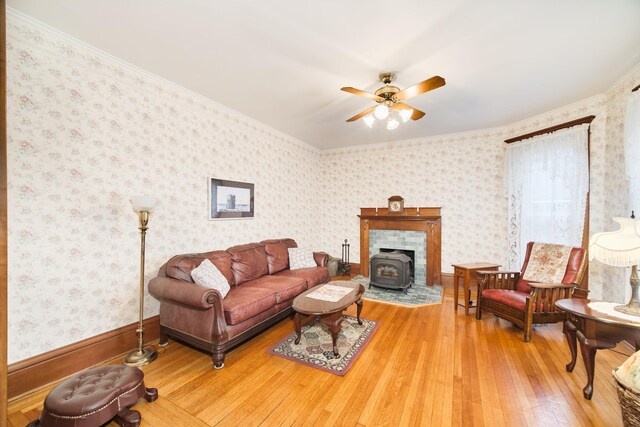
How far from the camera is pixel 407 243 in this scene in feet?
16.5

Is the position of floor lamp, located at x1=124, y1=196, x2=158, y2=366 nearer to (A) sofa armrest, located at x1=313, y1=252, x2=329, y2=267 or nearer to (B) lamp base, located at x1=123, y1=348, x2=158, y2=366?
(B) lamp base, located at x1=123, y1=348, x2=158, y2=366

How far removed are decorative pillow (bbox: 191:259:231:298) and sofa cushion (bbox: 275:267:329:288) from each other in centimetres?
107

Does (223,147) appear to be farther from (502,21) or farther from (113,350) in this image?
(502,21)

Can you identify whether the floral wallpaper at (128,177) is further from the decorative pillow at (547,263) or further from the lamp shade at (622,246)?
the lamp shade at (622,246)

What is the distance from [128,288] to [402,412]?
109 inches

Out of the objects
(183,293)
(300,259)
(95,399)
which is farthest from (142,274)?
(300,259)

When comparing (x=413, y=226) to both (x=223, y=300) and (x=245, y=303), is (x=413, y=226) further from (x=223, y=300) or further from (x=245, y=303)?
(x=223, y=300)

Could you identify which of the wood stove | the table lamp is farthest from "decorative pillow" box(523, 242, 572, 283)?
the wood stove

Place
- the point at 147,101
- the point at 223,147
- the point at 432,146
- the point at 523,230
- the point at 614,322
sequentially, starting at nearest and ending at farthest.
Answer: the point at 614,322
the point at 147,101
the point at 223,147
the point at 523,230
the point at 432,146

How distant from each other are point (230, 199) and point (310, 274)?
163 cm

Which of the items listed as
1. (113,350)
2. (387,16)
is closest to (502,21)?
(387,16)

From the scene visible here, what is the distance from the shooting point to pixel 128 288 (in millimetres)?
2568

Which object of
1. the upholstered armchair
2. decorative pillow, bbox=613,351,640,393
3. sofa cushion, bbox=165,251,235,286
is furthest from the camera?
the upholstered armchair

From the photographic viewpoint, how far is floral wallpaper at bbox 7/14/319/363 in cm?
193
